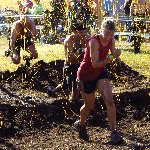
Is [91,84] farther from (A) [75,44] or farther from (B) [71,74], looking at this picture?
(B) [71,74]

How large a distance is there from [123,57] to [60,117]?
5.77 m

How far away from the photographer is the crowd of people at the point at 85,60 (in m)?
Answer: 6.54

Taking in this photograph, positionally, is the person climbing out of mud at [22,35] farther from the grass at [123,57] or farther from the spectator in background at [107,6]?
the spectator in background at [107,6]

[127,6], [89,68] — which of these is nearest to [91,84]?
[89,68]

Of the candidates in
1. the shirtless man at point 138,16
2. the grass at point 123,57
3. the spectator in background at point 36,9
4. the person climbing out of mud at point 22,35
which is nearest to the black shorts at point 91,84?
the person climbing out of mud at point 22,35

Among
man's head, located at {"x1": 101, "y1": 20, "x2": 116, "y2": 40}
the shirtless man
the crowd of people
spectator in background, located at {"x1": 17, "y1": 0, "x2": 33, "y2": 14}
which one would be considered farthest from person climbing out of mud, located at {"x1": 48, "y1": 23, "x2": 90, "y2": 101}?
spectator in background, located at {"x1": 17, "y1": 0, "x2": 33, "y2": 14}

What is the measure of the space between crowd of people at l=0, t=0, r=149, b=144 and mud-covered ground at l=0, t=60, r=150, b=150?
282 mm

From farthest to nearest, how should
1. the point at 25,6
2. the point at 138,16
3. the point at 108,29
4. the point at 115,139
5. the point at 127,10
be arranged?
the point at 25,6, the point at 127,10, the point at 138,16, the point at 115,139, the point at 108,29

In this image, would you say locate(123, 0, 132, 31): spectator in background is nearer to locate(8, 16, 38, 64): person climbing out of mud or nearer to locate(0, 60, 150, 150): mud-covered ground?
locate(0, 60, 150, 150): mud-covered ground

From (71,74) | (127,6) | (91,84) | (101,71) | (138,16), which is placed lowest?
(71,74)

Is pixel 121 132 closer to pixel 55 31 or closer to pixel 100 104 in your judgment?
pixel 100 104

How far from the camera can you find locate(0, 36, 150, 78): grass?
41.2 feet

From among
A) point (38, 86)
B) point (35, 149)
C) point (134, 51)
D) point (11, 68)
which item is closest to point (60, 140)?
point (35, 149)

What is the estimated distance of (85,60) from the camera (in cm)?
684
